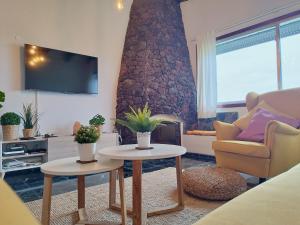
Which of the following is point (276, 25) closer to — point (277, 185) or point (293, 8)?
point (293, 8)

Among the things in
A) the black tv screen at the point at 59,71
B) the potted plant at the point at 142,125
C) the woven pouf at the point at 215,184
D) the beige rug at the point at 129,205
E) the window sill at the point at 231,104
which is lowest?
the beige rug at the point at 129,205

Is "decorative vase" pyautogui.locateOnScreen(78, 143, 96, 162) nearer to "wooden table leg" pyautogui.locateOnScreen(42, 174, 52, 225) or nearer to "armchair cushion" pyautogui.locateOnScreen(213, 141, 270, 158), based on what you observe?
A: "wooden table leg" pyautogui.locateOnScreen(42, 174, 52, 225)

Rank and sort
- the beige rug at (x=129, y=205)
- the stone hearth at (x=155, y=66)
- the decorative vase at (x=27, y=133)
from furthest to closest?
the stone hearth at (x=155, y=66), the decorative vase at (x=27, y=133), the beige rug at (x=129, y=205)

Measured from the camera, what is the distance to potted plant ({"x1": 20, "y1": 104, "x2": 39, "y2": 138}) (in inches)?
118

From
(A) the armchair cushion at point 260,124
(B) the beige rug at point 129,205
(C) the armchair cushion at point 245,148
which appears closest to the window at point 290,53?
(A) the armchair cushion at point 260,124

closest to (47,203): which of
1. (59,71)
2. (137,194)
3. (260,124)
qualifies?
(137,194)

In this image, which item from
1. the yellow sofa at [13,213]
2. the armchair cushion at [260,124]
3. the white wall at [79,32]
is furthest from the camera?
the white wall at [79,32]

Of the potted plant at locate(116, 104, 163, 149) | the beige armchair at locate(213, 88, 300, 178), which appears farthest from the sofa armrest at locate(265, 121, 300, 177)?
the potted plant at locate(116, 104, 163, 149)

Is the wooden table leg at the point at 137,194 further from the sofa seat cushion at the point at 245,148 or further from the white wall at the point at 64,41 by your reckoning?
the white wall at the point at 64,41

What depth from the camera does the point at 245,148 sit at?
83.9 inches

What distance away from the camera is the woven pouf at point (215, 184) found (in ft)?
5.97

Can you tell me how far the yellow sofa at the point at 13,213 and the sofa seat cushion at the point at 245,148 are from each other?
197 centimetres

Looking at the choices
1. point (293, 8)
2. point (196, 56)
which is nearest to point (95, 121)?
point (196, 56)

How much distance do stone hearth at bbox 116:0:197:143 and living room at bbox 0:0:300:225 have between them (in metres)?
0.02
